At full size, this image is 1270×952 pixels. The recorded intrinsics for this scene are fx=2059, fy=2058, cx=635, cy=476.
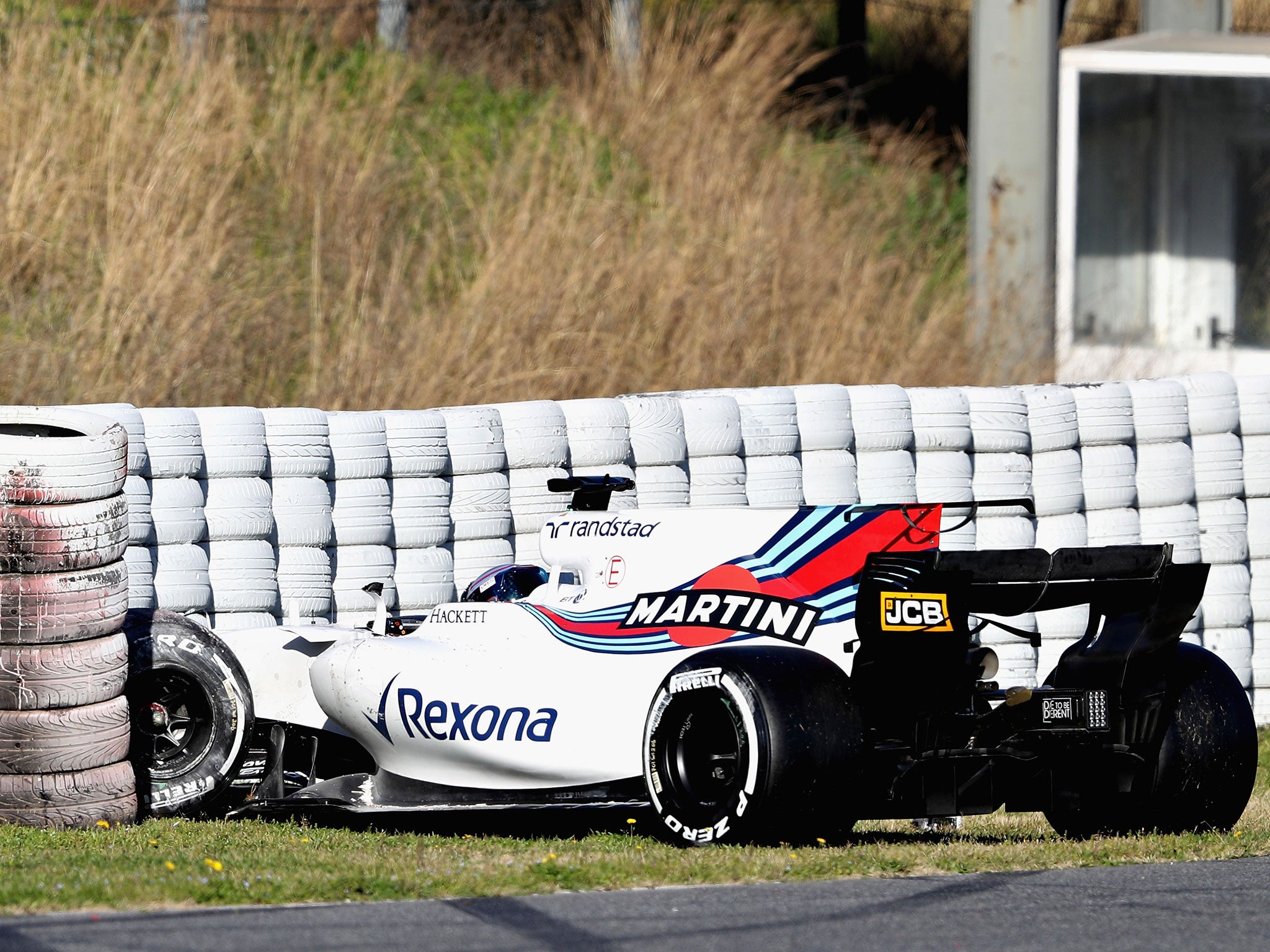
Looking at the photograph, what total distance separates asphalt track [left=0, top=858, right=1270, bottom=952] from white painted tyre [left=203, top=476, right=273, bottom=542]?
448 centimetres

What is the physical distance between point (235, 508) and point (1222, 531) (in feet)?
19.4

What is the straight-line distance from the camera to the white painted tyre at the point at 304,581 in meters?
10.6

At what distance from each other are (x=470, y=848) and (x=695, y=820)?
90 cm

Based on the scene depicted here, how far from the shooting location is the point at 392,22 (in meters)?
23.0

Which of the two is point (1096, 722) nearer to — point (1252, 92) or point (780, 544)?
point (780, 544)

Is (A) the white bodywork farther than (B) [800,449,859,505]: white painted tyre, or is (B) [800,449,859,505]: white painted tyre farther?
(B) [800,449,859,505]: white painted tyre

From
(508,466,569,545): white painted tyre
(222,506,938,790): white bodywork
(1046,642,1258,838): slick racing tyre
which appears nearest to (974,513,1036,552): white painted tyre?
(508,466,569,545): white painted tyre

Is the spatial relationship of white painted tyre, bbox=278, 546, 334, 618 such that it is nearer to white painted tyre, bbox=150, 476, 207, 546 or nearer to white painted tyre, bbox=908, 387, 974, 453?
white painted tyre, bbox=150, 476, 207, 546

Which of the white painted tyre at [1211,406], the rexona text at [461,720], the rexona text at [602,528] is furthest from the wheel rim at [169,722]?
the white painted tyre at [1211,406]

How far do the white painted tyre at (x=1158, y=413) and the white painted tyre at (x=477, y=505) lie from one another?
393 cm

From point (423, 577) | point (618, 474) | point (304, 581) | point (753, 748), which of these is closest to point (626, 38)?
point (618, 474)

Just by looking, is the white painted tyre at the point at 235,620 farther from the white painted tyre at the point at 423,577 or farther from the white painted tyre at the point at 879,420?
the white painted tyre at the point at 879,420

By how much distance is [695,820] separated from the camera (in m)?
7.40

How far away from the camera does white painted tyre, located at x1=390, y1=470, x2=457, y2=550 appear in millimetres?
10984
